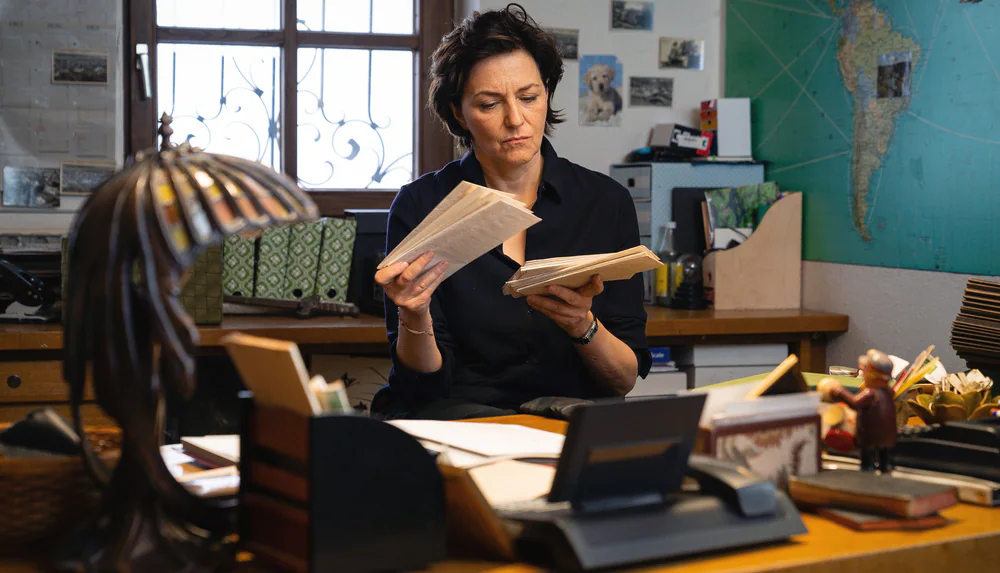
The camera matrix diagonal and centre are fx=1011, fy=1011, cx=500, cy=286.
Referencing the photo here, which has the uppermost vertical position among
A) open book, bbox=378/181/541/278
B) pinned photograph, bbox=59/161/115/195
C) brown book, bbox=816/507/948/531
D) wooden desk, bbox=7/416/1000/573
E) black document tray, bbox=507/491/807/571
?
pinned photograph, bbox=59/161/115/195

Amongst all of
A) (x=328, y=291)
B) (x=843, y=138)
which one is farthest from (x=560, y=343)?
(x=843, y=138)

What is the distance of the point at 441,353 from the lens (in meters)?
2.00

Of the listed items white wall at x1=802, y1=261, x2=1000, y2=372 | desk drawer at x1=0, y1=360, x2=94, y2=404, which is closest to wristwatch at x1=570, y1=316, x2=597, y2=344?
white wall at x1=802, y1=261, x2=1000, y2=372

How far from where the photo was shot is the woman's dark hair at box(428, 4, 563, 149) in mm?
2109

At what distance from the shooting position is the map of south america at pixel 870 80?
301 cm

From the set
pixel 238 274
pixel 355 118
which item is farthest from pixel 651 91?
pixel 238 274

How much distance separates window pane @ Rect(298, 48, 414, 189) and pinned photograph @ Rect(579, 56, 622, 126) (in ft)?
2.18

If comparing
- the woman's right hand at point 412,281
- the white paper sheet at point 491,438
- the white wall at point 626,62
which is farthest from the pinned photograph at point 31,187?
the white paper sheet at point 491,438

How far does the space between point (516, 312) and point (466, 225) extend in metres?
0.57

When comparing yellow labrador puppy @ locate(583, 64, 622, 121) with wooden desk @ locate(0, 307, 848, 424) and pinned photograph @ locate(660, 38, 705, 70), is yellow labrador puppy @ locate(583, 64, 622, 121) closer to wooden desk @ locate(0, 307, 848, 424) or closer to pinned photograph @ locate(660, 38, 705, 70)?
pinned photograph @ locate(660, 38, 705, 70)

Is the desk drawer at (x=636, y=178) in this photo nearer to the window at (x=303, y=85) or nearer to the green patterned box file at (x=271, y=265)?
the window at (x=303, y=85)

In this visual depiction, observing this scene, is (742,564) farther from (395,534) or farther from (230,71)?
(230,71)

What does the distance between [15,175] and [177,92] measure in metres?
0.62

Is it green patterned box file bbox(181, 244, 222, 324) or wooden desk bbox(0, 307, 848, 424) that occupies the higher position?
green patterned box file bbox(181, 244, 222, 324)
